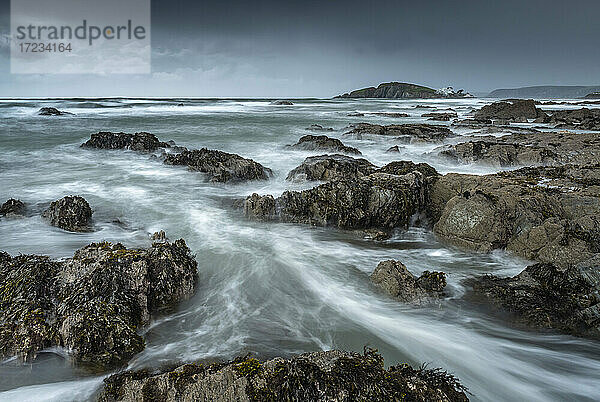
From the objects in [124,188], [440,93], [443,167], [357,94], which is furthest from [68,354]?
[357,94]

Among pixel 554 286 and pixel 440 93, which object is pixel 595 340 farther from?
pixel 440 93

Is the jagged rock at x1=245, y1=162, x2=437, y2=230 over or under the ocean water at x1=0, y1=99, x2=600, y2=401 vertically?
over

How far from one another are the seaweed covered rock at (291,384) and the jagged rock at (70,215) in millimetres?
5333

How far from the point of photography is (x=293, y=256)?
6.97 meters

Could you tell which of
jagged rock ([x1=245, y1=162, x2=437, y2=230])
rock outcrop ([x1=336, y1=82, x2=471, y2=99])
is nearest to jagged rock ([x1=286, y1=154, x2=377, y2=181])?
jagged rock ([x1=245, y1=162, x2=437, y2=230])

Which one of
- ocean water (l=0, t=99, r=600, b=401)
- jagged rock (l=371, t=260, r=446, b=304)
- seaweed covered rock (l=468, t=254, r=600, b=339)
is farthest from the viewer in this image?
jagged rock (l=371, t=260, r=446, b=304)

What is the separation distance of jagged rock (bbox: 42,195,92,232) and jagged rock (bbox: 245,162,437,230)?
4245mm

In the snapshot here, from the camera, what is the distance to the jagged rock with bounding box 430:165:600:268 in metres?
5.93

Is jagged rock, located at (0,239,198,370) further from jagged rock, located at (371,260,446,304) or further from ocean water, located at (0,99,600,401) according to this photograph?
jagged rock, located at (371,260,446,304)

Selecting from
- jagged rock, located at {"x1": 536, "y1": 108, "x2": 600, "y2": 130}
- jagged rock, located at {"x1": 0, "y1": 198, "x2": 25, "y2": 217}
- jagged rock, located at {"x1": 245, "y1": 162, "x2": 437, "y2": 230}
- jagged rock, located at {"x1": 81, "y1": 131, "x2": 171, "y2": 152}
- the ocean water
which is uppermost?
jagged rock, located at {"x1": 536, "y1": 108, "x2": 600, "y2": 130}

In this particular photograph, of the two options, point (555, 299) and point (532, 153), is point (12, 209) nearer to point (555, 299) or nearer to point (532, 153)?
point (555, 299)

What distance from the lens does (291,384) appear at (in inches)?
119

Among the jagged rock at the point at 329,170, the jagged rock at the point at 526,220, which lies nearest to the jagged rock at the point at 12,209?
the jagged rock at the point at 329,170

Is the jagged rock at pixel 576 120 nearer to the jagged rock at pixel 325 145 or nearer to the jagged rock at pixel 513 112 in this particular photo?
the jagged rock at pixel 513 112
